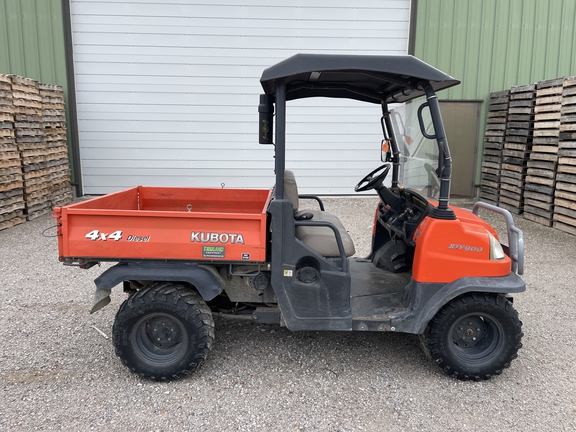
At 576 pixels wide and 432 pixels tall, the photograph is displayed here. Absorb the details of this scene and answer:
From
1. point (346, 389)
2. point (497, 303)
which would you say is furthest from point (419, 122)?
point (346, 389)

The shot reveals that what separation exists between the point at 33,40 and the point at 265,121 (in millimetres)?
9028

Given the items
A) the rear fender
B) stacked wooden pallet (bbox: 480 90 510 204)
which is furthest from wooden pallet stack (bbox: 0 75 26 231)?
stacked wooden pallet (bbox: 480 90 510 204)

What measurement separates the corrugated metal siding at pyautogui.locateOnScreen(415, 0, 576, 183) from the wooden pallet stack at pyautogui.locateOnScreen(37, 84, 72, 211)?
7.96 meters

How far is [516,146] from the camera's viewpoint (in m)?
9.55

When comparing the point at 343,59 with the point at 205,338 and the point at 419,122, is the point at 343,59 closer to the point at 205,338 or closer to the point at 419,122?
the point at 419,122

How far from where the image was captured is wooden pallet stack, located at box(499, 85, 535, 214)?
30.3ft

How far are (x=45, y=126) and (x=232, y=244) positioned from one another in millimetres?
7612

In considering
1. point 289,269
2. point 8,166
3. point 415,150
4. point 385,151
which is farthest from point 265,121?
point 8,166

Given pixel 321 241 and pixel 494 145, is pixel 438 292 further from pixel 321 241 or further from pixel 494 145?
pixel 494 145

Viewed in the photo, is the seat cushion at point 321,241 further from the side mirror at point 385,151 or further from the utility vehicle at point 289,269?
the side mirror at point 385,151

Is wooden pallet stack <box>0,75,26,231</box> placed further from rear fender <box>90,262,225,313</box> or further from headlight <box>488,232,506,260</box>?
headlight <box>488,232,506,260</box>

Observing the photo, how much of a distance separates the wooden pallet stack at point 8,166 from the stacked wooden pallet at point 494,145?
32.3 feet

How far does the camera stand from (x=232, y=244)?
3.19 metres

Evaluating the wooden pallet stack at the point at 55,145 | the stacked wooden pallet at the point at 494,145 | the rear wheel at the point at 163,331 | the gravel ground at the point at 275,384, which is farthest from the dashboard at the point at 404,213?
the wooden pallet stack at the point at 55,145
